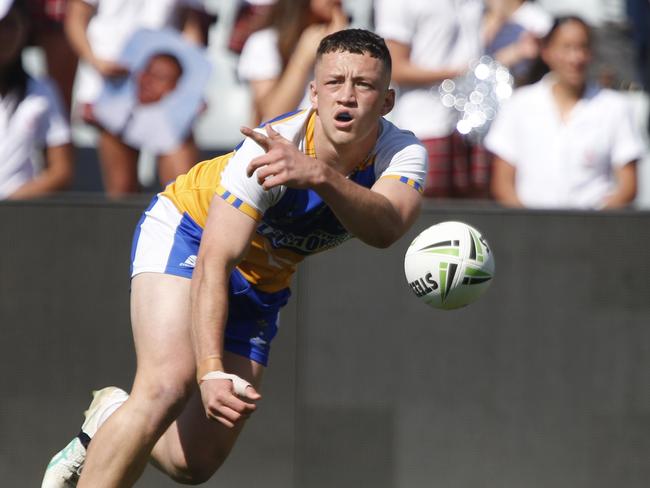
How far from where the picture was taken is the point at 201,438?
5.29 meters

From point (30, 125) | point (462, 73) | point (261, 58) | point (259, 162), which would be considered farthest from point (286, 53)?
point (259, 162)

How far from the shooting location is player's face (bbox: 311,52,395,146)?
4.41 metres

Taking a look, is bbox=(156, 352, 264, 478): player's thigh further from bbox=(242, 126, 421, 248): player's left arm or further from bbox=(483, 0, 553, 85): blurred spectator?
bbox=(483, 0, 553, 85): blurred spectator

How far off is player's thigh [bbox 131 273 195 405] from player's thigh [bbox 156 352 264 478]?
47cm

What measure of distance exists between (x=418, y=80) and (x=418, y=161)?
6.46ft

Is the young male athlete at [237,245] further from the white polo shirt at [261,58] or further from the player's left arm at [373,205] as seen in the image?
the white polo shirt at [261,58]

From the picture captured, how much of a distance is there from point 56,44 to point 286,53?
4.56 ft

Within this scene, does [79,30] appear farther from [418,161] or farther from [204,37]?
[418,161]

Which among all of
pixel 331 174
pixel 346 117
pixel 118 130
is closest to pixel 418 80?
→ pixel 118 130

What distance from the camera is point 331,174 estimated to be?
394 cm

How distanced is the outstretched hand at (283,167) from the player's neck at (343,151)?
0.73 m

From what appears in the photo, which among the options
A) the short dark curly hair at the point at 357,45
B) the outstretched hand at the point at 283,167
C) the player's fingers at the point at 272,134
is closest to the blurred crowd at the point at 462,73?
the short dark curly hair at the point at 357,45

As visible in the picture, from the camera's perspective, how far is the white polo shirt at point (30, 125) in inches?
270

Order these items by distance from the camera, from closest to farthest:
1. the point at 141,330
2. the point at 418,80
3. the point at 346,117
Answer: the point at 346,117
the point at 141,330
the point at 418,80
